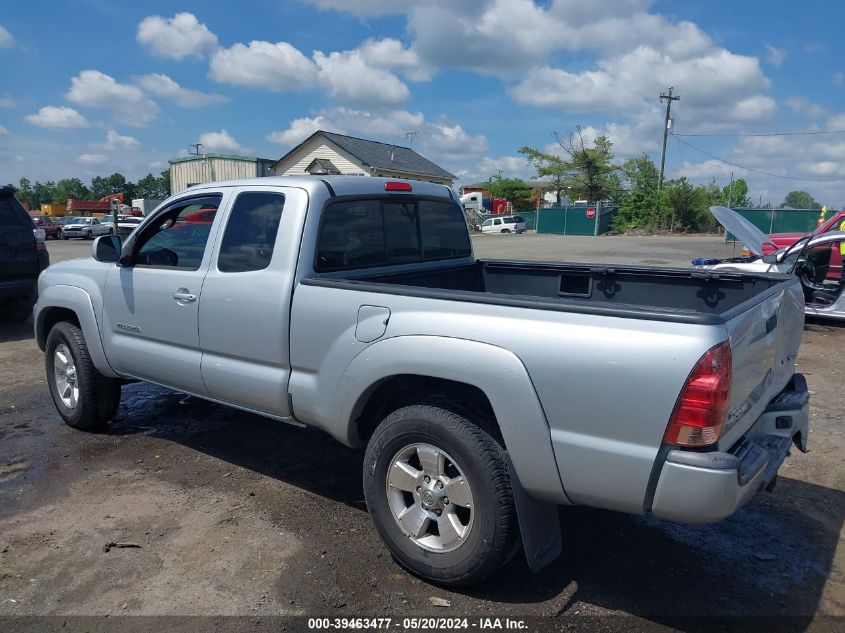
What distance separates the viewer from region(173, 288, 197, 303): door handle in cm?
418

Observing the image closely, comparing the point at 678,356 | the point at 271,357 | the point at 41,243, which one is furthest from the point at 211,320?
the point at 41,243

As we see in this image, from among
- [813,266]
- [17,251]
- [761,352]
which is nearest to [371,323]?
[761,352]

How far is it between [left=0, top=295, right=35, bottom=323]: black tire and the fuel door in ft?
29.0

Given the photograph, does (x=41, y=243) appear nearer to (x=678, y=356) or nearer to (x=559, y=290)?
(x=559, y=290)

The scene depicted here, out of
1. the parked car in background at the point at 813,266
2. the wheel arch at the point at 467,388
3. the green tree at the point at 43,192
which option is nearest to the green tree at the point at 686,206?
the parked car in background at the point at 813,266

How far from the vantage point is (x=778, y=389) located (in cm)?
343

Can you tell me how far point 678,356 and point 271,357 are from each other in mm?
2199

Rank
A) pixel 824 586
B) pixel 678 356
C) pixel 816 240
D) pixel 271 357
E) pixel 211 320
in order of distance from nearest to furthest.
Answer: pixel 678 356 → pixel 824 586 → pixel 271 357 → pixel 211 320 → pixel 816 240

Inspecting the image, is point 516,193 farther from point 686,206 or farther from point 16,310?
point 16,310

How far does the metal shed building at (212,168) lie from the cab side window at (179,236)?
35.5 m

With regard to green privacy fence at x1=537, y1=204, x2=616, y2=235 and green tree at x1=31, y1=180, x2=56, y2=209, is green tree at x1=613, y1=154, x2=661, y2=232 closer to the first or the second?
green privacy fence at x1=537, y1=204, x2=616, y2=235

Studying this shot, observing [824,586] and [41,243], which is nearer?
[824,586]

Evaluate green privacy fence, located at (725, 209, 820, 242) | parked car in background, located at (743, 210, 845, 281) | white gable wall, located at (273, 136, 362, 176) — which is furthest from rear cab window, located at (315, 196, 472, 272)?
green privacy fence, located at (725, 209, 820, 242)

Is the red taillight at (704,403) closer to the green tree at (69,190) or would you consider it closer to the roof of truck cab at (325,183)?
the roof of truck cab at (325,183)
